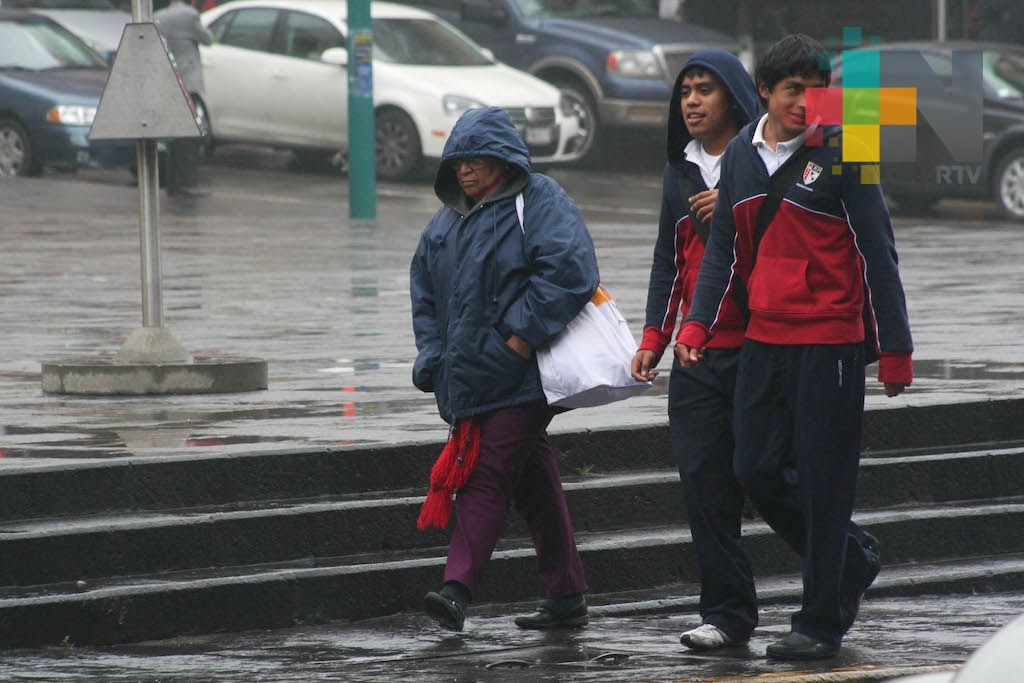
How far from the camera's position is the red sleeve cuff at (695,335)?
6188mm

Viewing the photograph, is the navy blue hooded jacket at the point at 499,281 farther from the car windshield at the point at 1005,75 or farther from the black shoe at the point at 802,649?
the car windshield at the point at 1005,75

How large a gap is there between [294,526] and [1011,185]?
1371 centimetres

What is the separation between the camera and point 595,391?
6555mm

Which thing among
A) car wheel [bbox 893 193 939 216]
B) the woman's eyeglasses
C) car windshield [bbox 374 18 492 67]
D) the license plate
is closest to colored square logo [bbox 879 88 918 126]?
the woman's eyeglasses

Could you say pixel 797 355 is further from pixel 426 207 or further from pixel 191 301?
pixel 426 207

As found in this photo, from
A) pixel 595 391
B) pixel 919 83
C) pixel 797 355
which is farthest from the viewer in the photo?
pixel 919 83

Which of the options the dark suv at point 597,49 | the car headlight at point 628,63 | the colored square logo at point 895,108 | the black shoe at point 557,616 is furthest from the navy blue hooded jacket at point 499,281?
the car headlight at point 628,63

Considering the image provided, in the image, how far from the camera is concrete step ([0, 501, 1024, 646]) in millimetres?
6578

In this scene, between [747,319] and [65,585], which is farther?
[65,585]

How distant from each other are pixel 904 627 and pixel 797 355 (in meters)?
1.21

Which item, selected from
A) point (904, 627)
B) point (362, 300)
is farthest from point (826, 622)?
point (362, 300)

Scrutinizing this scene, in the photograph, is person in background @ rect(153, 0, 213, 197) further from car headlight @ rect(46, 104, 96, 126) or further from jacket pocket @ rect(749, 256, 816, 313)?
jacket pocket @ rect(749, 256, 816, 313)

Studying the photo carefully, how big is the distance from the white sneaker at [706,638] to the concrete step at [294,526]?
1405 millimetres

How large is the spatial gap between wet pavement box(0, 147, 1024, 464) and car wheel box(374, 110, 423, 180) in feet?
0.64
